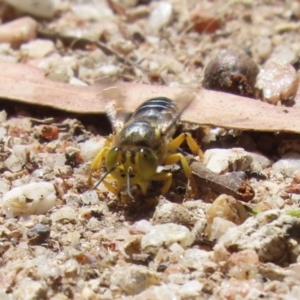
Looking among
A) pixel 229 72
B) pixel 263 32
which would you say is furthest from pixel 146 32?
pixel 229 72

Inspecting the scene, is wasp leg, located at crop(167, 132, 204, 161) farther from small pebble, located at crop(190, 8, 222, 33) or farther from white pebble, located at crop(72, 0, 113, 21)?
white pebble, located at crop(72, 0, 113, 21)

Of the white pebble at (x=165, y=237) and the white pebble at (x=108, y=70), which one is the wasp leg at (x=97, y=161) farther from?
the white pebble at (x=108, y=70)

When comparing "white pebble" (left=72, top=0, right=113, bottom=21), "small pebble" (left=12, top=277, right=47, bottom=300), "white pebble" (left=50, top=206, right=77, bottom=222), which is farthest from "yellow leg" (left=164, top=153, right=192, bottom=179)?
"white pebble" (left=72, top=0, right=113, bottom=21)

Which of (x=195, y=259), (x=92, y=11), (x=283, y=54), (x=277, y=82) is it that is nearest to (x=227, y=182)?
(x=195, y=259)

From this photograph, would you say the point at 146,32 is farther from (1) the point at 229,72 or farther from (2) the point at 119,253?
(2) the point at 119,253

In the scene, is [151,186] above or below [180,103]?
below

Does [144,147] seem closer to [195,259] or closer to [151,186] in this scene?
[151,186]
